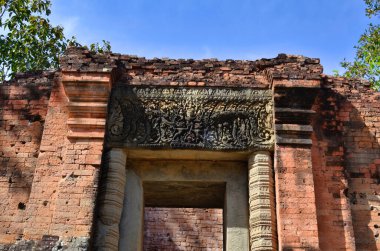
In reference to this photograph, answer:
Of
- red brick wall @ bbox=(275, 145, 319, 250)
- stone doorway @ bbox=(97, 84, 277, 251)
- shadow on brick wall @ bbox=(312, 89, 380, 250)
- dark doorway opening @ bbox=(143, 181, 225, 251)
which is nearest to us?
red brick wall @ bbox=(275, 145, 319, 250)

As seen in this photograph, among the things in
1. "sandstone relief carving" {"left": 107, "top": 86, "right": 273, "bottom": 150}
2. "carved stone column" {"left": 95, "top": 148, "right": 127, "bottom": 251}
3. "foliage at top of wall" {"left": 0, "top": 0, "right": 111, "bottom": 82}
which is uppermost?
"foliage at top of wall" {"left": 0, "top": 0, "right": 111, "bottom": 82}

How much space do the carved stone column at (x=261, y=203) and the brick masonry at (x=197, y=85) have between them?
0.57ft

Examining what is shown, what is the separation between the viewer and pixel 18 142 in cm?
706

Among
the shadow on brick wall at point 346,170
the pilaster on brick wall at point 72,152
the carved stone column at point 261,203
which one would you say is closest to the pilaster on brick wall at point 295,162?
the carved stone column at point 261,203

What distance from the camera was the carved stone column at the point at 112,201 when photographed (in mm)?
6152

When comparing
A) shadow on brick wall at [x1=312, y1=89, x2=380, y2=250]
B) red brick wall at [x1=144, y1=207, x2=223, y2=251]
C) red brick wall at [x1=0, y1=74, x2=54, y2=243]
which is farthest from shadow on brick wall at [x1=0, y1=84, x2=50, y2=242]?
red brick wall at [x1=144, y1=207, x2=223, y2=251]

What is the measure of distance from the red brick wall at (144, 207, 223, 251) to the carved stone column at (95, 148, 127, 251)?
5.70 metres

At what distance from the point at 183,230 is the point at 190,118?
5.93 metres

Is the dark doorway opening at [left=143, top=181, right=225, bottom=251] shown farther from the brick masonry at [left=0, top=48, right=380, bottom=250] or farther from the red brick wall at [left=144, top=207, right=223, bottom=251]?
the brick masonry at [left=0, top=48, right=380, bottom=250]

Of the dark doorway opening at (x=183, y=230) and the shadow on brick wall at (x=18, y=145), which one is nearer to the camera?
the shadow on brick wall at (x=18, y=145)

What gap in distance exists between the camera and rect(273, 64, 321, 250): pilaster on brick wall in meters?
5.99

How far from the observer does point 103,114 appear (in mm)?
6727

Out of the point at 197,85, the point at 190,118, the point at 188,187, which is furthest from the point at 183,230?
the point at 197,85

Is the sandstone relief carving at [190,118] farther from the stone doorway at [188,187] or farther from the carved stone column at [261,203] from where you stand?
the stone doorway at [188,187]
